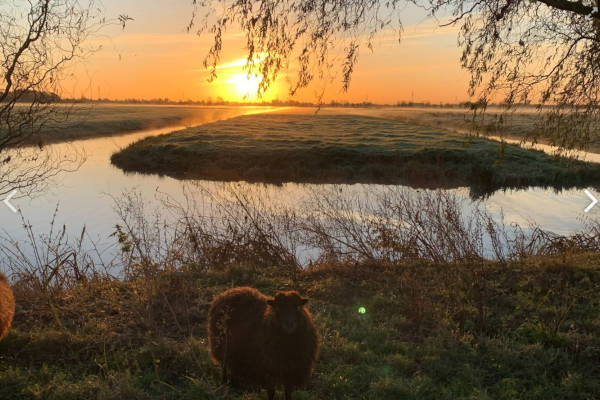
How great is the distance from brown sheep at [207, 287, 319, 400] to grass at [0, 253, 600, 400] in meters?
0.32

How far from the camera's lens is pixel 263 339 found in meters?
5.00

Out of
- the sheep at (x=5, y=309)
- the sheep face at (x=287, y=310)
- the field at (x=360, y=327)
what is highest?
the sheep face at (x=287, y=310)

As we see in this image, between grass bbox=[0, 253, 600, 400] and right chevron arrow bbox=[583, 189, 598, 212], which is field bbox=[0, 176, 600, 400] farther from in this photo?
right chevron arrow bbox=[583, 189, 598, 212]

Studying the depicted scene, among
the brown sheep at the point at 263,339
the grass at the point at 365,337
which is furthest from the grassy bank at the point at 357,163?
the brown sheep at the point at 263,339

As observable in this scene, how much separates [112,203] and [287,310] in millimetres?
19113

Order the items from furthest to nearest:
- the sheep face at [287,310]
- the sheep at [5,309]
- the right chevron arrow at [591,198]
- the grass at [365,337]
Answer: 1. the right chevron arrow at [591,198]
2. the sheep at [5,309]
3. the grass at [365,337]
4. the sheep face at [287,310]

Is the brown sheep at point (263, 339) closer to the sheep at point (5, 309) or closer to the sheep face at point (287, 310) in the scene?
the sheep face at point (287, 310)

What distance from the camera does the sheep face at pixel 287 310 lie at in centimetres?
466

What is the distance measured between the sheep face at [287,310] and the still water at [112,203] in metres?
9.94

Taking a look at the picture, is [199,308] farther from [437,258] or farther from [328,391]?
[437,258]

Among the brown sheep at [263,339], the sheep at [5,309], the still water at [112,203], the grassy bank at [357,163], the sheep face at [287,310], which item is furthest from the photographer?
the grassy bank at [357,163]

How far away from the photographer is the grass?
5312 mm

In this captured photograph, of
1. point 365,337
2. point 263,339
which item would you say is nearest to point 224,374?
point 263,339

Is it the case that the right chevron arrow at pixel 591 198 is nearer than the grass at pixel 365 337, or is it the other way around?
the grass at pixel 365 337
